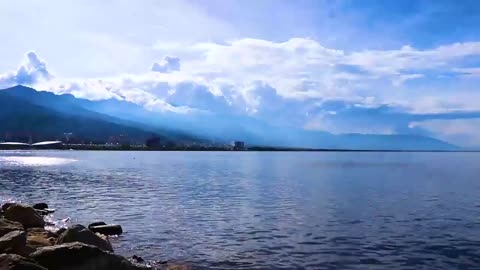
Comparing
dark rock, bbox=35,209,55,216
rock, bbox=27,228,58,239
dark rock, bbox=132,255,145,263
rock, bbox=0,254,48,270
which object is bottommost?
dark rock, bbox=132,255,145,263

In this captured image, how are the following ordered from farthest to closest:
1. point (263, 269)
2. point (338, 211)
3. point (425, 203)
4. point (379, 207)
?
1. point (425, 203)
2. point (379, 207)
3. point (338, 211)
4. point (263, 269)

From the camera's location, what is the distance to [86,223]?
43000mm

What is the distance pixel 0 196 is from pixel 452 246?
178 feet

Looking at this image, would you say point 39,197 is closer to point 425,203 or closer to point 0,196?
point 0,196

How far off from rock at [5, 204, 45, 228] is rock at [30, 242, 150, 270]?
16.0 m

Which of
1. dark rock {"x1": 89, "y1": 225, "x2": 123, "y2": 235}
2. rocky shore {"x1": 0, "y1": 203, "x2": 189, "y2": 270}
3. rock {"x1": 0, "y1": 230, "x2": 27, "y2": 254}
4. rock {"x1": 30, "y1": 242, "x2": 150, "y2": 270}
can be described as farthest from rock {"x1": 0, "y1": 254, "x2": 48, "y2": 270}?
dark rock {"x1": 89, "y1": 225, "x2": 123, "y2": 235}

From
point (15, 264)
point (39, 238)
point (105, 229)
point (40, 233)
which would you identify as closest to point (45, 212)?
point (105, 229)

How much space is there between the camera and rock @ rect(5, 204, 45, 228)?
117ft

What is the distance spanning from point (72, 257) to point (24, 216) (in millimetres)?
17338

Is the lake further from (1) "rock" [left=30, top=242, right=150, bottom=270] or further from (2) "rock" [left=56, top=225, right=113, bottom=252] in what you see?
(1) "rock" [left=30, top=242, right=150, bottom=270]

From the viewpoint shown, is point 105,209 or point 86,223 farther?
point 105,209

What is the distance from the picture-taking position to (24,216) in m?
36.1

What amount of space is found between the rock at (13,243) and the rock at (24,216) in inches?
536

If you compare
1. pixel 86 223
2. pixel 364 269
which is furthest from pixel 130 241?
pixel 364 269
